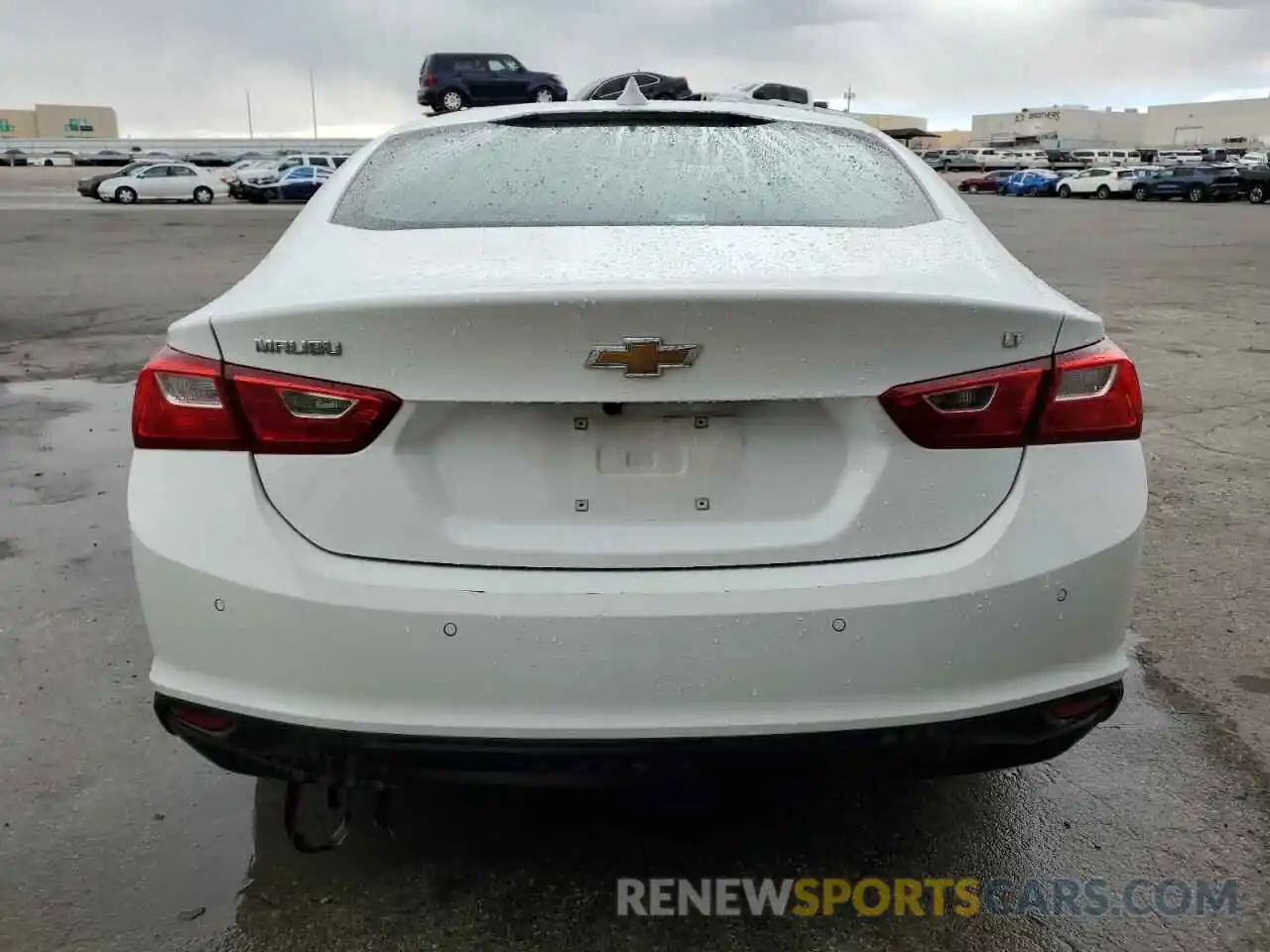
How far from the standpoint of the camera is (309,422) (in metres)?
1.96

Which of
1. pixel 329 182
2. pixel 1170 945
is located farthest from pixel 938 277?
pixel 329 182

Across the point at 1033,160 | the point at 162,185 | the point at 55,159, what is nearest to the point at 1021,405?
the point at 162,185

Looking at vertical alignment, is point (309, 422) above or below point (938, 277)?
below

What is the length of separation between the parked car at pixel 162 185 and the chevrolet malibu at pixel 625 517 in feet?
131

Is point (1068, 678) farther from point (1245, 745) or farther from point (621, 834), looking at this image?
point (1245, 745)

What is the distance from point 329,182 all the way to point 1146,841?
262 cm

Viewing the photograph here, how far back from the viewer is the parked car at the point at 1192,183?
146ft

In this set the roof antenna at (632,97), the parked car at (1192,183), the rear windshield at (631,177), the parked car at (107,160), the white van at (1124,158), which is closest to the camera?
the rear windshield at (631,177)

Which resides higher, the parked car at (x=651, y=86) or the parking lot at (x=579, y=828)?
the parked car at (x=651, y=86)

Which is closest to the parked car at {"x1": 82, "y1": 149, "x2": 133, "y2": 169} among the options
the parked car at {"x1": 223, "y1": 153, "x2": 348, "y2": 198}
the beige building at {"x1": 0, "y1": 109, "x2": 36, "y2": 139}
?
the parked car at {"x1": 223, "y1": 153, "x2": 348, "y2": 198}

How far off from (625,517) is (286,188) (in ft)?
134

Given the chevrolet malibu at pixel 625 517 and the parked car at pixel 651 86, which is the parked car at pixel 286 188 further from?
the chevrolet malibu at pixel 625 517

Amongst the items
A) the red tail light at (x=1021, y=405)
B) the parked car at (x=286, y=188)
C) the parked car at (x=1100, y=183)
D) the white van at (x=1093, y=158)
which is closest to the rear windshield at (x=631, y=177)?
the red tail light at (x=1021, y=405)

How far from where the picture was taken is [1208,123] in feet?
373
